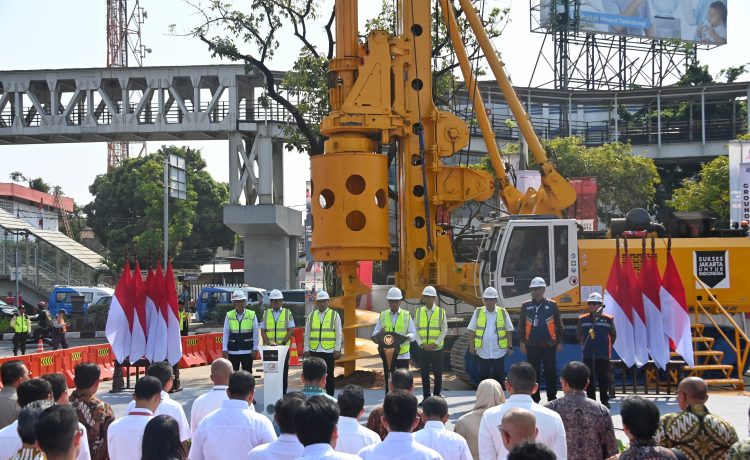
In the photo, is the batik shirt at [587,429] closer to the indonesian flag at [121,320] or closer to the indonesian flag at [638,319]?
the indonesian flag at [638,319]

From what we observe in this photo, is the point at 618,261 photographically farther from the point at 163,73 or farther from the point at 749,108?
the point at 749,108

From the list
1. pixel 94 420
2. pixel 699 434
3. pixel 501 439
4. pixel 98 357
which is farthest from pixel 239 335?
pixel 699 434

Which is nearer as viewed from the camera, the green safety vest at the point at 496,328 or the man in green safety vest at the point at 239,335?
the green safety vest at the point at 496,328

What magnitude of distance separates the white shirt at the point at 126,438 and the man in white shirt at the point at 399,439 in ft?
5.93

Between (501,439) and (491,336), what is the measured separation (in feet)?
27.6

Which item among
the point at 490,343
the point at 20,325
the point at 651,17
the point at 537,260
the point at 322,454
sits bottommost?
the point at 20,325

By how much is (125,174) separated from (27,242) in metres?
17.2

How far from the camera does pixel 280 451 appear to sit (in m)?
6.26

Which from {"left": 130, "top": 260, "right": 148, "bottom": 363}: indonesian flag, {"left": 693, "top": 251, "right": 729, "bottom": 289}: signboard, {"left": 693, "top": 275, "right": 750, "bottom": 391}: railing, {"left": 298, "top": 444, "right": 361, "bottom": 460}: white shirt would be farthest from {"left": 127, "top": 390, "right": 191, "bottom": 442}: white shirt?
{"left": 693, "top": 251, "right": 729, "bottom": 289}: signboard

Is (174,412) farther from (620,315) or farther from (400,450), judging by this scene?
(620,315)

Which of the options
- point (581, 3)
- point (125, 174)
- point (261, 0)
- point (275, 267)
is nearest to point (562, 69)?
point (581, 3)

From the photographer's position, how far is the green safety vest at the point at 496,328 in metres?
15.4

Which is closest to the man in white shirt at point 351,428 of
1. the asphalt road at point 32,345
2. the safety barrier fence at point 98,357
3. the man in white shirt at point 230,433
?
the man in white shirt at point 230,433

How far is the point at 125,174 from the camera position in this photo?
6669 centimetres
